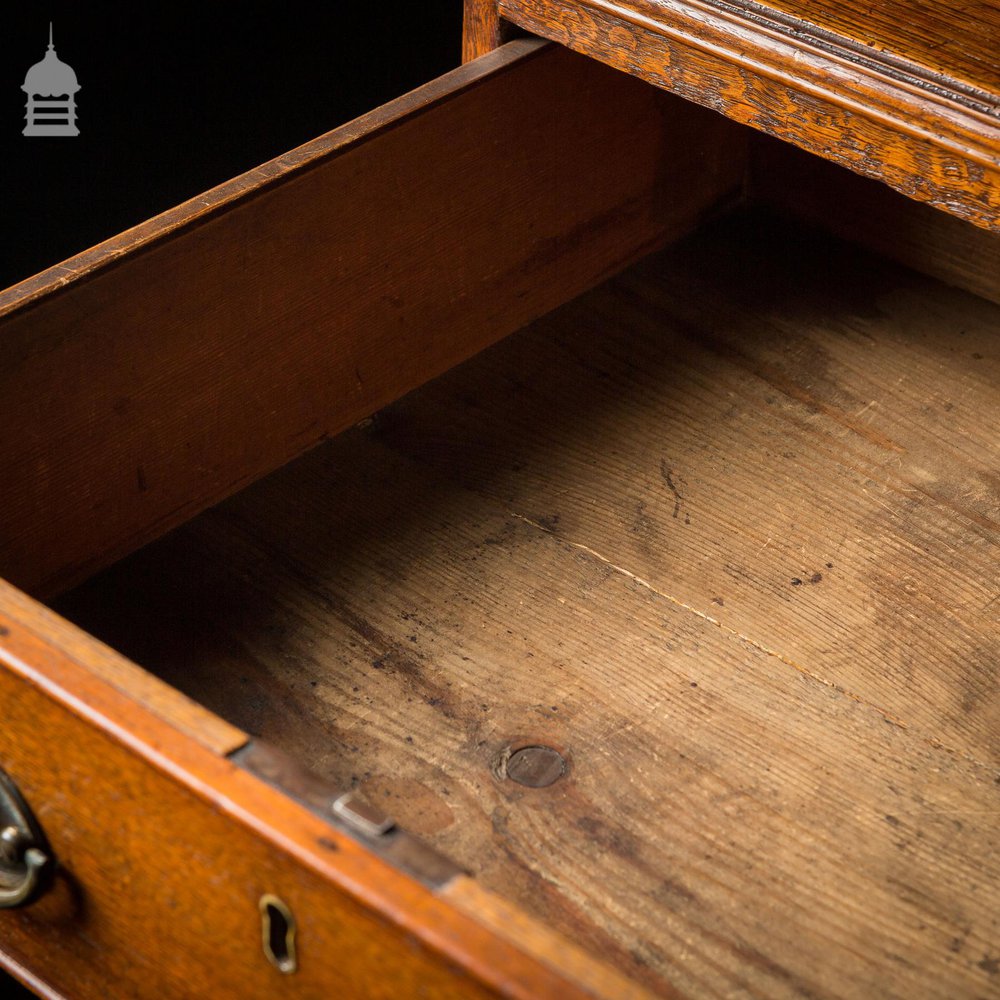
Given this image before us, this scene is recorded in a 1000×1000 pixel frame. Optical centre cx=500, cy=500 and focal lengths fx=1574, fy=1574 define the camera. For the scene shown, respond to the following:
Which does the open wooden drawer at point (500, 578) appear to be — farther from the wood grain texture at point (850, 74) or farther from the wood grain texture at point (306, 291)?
the wood grain texture at point (850, 74)

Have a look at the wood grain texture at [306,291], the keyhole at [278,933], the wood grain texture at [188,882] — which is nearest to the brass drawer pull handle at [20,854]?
the wood grain texture at [188,882]

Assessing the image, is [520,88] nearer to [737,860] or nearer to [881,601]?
[881,601]

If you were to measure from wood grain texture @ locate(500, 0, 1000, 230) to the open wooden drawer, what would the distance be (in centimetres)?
15

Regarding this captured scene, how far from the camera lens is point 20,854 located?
0.84 metres

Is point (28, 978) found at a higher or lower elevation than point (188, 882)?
lower

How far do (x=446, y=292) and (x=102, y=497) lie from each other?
36 cm

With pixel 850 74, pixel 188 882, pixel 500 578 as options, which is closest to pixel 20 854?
pixel 188 882

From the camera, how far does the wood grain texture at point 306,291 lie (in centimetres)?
106

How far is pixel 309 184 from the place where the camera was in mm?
1155

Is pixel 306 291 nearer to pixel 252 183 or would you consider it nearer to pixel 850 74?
pixel 252 183

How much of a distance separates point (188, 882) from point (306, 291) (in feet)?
1.81

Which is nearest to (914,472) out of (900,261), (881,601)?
(881,601)

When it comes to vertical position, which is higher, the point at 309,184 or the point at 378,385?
the point at 309,184

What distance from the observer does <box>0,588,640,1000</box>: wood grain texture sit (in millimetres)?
645
